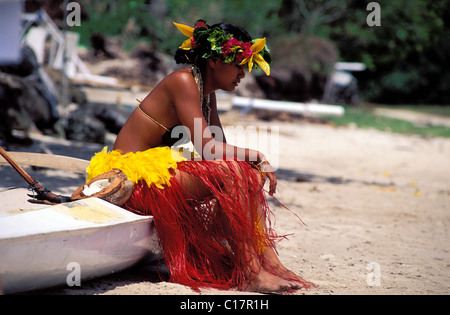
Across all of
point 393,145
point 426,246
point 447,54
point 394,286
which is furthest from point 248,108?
point 447,54

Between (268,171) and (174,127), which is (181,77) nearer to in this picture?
(174,127)

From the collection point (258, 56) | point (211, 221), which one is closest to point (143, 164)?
point (211, 221)

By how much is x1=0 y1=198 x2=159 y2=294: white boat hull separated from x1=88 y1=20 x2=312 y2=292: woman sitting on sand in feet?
0.56

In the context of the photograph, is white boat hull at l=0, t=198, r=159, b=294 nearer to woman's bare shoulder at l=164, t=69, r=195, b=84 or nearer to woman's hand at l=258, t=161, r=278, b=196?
woman's hand at l=258, t=161, r=278, b=196

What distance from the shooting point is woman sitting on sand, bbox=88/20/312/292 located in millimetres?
2969

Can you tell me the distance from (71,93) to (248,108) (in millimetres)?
4082

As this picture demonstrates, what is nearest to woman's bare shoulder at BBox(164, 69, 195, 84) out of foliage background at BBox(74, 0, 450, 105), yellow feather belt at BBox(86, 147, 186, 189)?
yellow feather belt at BBox(86, 147, 186, 189)

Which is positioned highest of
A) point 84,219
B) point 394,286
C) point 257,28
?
point 257,28

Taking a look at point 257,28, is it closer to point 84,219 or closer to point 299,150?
point 299,150

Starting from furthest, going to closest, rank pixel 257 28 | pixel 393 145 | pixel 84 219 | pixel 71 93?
pixel 257 28, pixel 393 145, pixel 71 93, pixel 84 219

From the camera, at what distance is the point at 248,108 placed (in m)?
12.5

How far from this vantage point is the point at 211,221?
10.2 ft

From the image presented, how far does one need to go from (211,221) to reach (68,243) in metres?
0.82

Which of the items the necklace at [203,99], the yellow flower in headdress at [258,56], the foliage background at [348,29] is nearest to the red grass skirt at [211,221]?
the necklace at [203,99]
